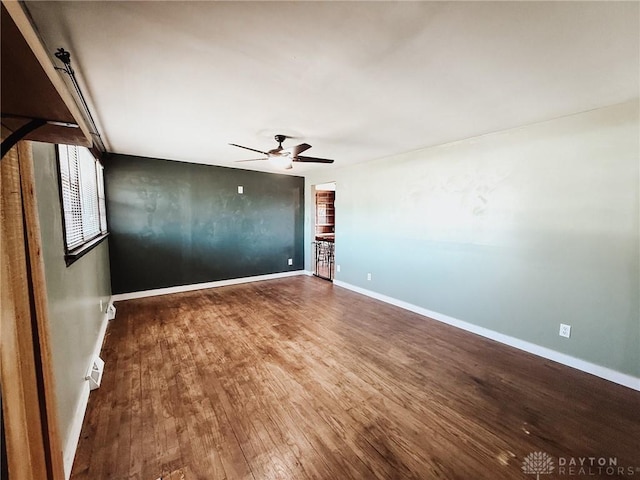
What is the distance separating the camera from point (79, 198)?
2.59 meters

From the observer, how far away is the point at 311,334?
325 cm

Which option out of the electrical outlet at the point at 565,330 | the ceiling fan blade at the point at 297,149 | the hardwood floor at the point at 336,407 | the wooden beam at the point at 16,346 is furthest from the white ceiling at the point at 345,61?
the hardwood floor at the point at 336,407

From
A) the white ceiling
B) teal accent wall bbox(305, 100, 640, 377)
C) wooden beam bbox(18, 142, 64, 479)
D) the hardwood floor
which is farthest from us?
teal accent wall bbox(305, 100, 640, 377)

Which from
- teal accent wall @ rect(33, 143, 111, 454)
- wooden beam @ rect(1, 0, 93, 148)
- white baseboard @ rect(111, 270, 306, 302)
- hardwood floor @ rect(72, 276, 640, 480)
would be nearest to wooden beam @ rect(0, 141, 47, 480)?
wooden beam @ rect(1, 0, 93, 148)

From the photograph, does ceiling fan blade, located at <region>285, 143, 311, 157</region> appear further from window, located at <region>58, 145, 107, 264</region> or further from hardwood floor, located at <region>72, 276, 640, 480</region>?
hardwood floor, located at <region>72, 276, 640, 480</region>

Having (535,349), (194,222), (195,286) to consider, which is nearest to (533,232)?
(535,349)

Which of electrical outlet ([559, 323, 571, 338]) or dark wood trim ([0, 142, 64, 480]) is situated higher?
dark wood trim ([0, 142, 64, 480])

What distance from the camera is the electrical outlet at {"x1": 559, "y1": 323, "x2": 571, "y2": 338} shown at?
2621 millimetres

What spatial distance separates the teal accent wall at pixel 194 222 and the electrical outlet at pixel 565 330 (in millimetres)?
4705

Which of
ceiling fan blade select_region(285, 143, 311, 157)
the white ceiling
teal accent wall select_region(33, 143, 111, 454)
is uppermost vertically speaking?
the white ceiling

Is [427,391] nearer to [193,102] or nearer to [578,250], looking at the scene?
[578,250]

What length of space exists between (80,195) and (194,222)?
2373 mm

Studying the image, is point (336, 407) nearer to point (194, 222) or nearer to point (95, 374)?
point (95, 374)

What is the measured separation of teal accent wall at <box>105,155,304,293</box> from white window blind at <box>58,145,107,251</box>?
0.49 m
